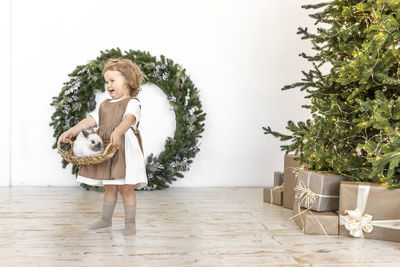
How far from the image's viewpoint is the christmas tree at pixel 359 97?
6.48 ft

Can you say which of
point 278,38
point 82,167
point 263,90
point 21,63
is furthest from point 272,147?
point 21,63

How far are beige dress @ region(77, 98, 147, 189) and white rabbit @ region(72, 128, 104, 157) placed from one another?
0.10 metres

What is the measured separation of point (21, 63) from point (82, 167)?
1750mm

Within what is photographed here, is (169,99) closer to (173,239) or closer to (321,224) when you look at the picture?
(173,239)

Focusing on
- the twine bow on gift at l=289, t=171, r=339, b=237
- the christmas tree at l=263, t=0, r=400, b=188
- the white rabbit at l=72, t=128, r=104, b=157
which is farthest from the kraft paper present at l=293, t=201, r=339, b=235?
the white rabbit at l=72, t=128, r=104, b=157

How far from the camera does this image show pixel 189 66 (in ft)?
11.8

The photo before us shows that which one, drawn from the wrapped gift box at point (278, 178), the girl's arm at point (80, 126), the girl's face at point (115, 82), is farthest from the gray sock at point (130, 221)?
the wrapped gift box at point (278, 178)

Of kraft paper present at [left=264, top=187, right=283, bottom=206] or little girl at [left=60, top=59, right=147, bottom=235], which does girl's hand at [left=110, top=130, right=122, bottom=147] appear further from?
kraft paper present at [left=264, top=187, right=283, bottom=206]

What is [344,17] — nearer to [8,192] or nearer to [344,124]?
[344,124]

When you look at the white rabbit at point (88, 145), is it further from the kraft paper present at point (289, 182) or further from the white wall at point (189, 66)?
the white wall at point (189, 66)

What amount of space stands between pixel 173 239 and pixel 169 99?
1.59 meters

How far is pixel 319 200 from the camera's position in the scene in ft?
7.25

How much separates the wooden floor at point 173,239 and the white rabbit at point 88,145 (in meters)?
0.43

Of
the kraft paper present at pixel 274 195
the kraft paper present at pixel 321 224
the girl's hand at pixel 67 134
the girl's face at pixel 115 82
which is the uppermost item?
the girl's face at pixel 115 82
